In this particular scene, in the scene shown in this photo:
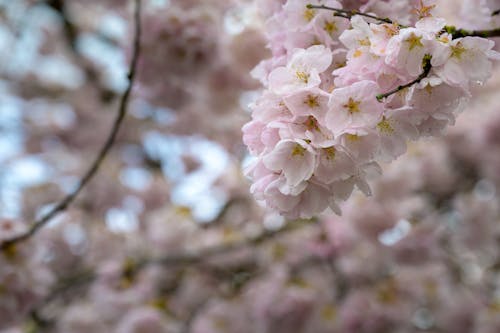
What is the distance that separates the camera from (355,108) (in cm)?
74

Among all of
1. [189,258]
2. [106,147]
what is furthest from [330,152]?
[189,258]

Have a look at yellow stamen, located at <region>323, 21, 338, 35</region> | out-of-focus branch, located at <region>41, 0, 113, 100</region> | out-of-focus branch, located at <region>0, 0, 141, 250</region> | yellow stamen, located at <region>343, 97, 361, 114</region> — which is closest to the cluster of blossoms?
yellow stamen, located at <region>343, 97, 361, 114</region>

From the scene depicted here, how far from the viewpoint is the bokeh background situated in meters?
2.10

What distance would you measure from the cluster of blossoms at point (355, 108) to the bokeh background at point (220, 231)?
2.94ft

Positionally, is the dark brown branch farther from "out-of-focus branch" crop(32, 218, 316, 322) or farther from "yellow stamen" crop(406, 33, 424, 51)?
"out-of-focus branch" crop(32, 218, 316, 322)

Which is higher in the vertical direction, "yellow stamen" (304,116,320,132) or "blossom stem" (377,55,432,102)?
"blossom stem" (377,55,432,102)

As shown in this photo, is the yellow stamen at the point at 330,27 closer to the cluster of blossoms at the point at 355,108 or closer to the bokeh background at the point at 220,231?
the cluster of blossoms at the point at 355,108

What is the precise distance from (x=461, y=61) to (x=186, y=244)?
2384 millimetres

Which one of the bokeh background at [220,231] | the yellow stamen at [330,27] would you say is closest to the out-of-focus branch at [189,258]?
the bokeh background at [220,231]

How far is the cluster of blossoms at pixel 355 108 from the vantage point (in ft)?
2.45

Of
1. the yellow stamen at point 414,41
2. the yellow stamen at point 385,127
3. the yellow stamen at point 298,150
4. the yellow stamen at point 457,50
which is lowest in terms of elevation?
the yellow stamen at point 385,127

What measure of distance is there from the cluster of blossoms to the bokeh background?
0.90 m

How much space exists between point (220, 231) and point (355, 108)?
2.53m

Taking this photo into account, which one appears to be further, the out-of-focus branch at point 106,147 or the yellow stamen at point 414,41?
the out-of-focus branch at point 106,147
